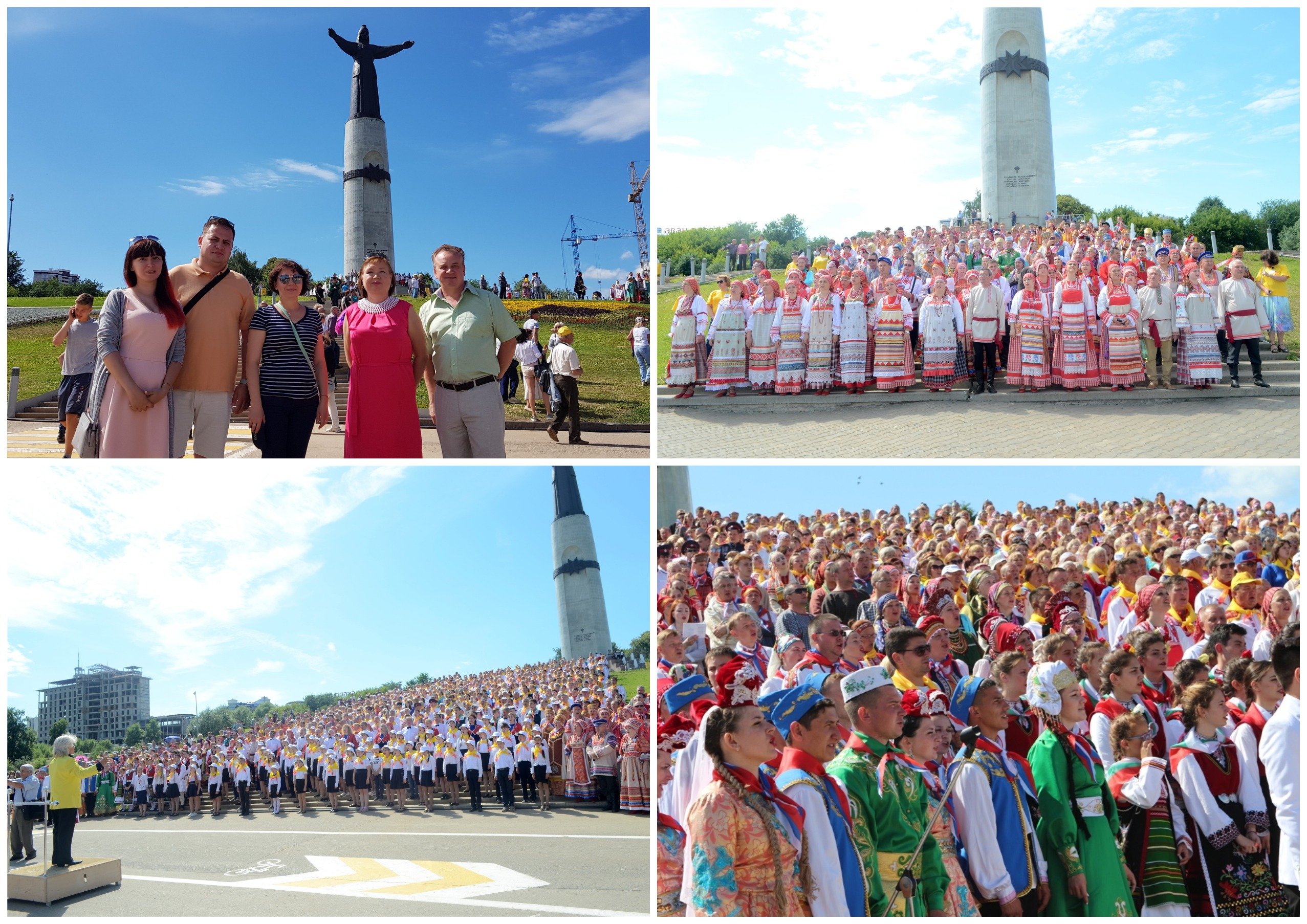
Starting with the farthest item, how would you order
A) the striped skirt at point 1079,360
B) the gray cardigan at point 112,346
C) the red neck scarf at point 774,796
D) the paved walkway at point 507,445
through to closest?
the striped skirt at point 1079,360 < the paved walkway at point 507,445 < the gray cardigan at point 112,346 < the red neck scarf at point 774,796

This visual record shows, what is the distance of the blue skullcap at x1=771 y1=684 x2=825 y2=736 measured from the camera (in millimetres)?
3633

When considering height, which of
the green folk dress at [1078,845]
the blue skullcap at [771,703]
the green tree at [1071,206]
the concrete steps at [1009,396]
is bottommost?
the green folk dress at [1078,845]

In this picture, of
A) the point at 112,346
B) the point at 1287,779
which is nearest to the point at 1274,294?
the point at 1287,779

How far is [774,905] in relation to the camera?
10.9ft

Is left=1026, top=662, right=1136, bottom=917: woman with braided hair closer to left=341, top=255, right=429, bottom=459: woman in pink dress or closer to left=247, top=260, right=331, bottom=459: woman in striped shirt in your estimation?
left=341, top=255, right=429, bottom=459: woman in pink dress

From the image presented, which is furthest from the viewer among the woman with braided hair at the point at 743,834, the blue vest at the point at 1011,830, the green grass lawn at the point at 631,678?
the green grass lawn at the point at 631,678

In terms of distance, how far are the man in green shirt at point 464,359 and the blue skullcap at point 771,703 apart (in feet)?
8.48

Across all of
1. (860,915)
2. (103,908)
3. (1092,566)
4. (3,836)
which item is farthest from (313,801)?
(860,915)

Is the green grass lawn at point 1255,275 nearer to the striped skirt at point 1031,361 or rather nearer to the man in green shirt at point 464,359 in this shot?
the man in green shirt at point 464,359

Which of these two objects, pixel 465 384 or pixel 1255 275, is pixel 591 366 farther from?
pixel 465 384

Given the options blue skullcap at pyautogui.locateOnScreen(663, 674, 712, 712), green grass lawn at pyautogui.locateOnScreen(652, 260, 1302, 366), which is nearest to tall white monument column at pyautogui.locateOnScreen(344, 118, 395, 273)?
green grass lawn at pyautogui.locateOnScreen(652, 260, 1302, 366)

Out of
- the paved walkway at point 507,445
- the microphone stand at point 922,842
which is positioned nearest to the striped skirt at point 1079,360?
the paved walkway at point 507,445

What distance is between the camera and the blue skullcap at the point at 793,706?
11.9 ft

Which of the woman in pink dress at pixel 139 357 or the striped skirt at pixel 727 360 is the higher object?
the striped skirt at pixel 727 360
